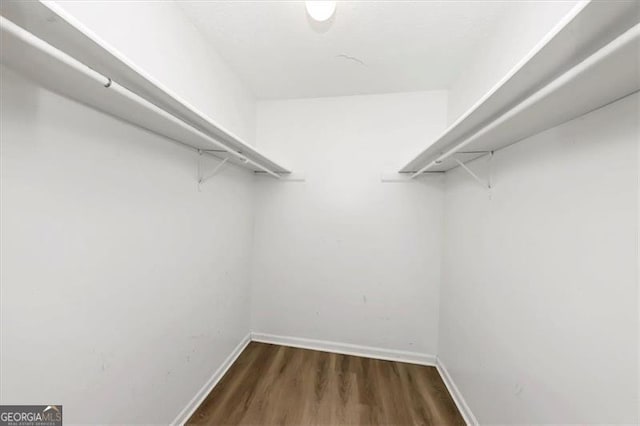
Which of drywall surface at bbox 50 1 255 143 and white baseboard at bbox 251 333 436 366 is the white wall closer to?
drywall surface at bbox 50 1 255 143

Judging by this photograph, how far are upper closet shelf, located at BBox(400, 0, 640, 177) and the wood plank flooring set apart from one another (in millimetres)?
1795

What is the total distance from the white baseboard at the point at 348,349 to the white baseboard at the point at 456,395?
12 cm

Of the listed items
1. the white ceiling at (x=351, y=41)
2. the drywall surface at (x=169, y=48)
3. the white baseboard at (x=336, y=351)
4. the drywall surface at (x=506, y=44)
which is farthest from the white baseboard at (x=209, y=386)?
the drywall surface at (x=506, y=44)

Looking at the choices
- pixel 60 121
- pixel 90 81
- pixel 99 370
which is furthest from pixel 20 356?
pixel 90 81

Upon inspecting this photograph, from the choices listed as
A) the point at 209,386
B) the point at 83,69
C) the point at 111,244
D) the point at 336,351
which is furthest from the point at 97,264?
the point at 336,351

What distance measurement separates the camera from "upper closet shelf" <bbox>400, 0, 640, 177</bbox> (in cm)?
49

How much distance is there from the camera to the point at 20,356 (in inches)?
27.3

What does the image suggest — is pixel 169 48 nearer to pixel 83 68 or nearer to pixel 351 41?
pixel 83 68

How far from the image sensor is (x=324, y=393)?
1648 millimetres

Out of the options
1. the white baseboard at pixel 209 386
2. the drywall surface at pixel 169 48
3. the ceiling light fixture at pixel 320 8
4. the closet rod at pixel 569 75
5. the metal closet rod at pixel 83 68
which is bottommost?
the white baseboard at pixel 209 386

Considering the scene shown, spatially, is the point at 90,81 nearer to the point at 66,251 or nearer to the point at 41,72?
the point at 41,72

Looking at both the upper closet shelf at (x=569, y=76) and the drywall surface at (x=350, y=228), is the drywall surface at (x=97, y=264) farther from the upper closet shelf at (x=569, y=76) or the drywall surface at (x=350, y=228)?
the upper closet shelf at (x=569, y=76)

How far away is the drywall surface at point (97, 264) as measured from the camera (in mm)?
683

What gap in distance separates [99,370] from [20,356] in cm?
31
